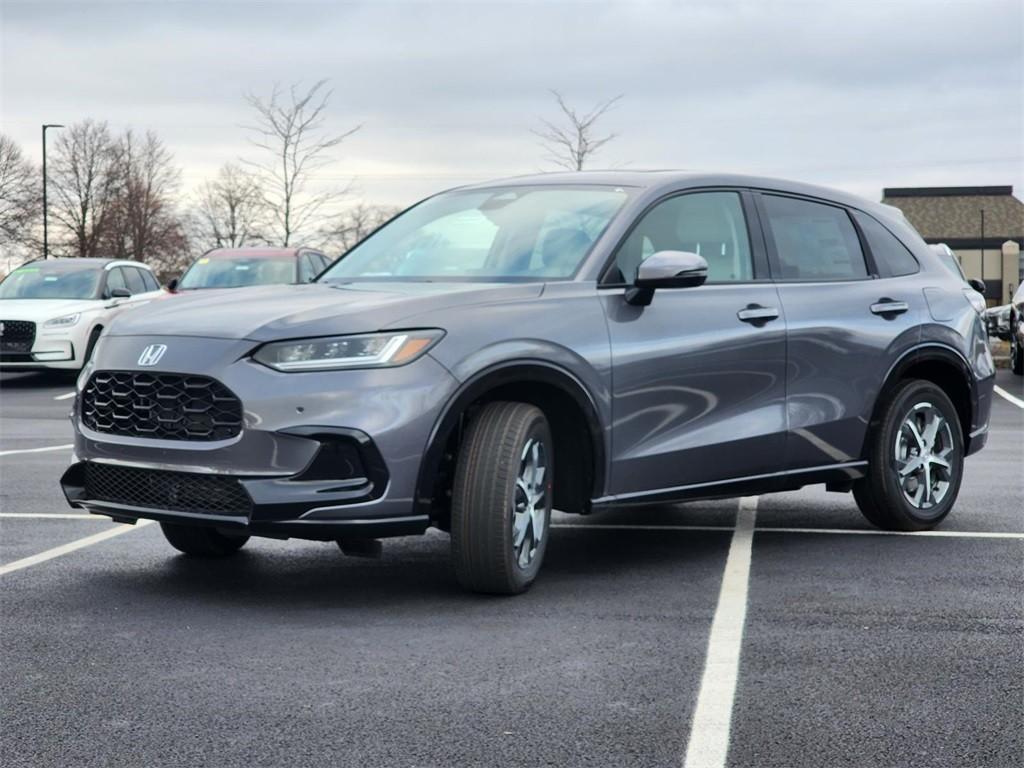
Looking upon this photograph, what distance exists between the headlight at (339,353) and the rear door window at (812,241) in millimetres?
2327

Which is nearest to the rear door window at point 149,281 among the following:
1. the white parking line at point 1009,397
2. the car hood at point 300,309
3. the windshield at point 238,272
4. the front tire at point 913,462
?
the windshield at point 238,272

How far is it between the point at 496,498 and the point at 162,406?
50.4 inches

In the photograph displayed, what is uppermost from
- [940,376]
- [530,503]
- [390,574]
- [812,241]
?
[812,241]

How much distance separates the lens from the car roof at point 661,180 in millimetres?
7098

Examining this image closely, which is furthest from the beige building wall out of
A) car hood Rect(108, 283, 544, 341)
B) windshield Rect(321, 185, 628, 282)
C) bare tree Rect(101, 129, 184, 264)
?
car hood Rect(108, 283, 544, 341)

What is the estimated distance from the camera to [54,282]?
22.4 metres

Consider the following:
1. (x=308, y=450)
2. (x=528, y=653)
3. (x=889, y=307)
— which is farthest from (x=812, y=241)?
(x=528, y=653)

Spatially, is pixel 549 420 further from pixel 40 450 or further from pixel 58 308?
pixel 58 308

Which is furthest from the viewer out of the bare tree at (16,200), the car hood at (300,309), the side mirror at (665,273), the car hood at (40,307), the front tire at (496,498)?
the bare tree at (16,200)

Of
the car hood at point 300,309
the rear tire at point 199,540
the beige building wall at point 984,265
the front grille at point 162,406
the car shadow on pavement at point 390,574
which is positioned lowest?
the beige building wall at point 984,265

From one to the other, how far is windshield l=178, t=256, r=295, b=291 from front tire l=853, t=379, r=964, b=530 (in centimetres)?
1348

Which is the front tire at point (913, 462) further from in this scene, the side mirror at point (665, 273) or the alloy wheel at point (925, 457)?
the side mirror at point (665, 273)

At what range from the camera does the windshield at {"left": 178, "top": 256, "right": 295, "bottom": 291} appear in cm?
2066

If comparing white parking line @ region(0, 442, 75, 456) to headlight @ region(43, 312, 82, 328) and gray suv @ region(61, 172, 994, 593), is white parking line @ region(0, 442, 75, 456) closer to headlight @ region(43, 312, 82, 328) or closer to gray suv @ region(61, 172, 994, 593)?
gray suv @ region(61, 172, 994, 593)
